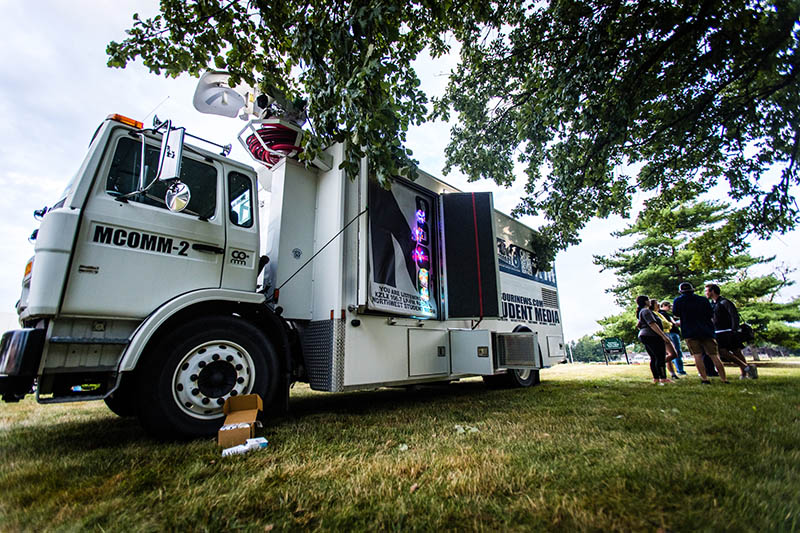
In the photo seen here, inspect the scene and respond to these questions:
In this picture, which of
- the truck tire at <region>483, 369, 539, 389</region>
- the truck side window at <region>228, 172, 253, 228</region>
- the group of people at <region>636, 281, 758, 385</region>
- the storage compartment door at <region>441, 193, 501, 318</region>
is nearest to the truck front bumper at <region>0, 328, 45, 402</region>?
the truck side window at <region>228, 172, 253, 228</region>

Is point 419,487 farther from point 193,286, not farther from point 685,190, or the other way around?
point 685,190

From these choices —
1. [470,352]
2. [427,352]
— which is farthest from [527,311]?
[427,352]

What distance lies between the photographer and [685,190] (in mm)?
7676

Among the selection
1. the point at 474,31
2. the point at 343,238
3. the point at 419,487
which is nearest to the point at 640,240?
the point at 474,31

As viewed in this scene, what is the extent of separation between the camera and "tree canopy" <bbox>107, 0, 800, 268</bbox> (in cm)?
315

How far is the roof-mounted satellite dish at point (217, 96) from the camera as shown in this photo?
148 inches

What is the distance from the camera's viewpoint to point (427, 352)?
14.9 feet

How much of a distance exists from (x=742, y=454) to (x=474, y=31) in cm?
688

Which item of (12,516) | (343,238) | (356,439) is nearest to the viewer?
(12,516)

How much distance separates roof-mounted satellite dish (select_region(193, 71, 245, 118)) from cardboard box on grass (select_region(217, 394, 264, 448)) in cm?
313

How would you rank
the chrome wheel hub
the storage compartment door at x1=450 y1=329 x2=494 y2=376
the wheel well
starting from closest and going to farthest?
the chrome wheel hub
the wheel well
the storage compartment door at x1=450 y1=329 x2=494 y2=376

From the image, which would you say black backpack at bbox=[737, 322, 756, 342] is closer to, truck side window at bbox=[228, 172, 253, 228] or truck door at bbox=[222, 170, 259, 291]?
truck door at bbox=[222, 170, 259, 291]

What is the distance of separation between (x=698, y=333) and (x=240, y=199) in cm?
713

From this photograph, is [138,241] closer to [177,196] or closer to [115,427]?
[177,196]
